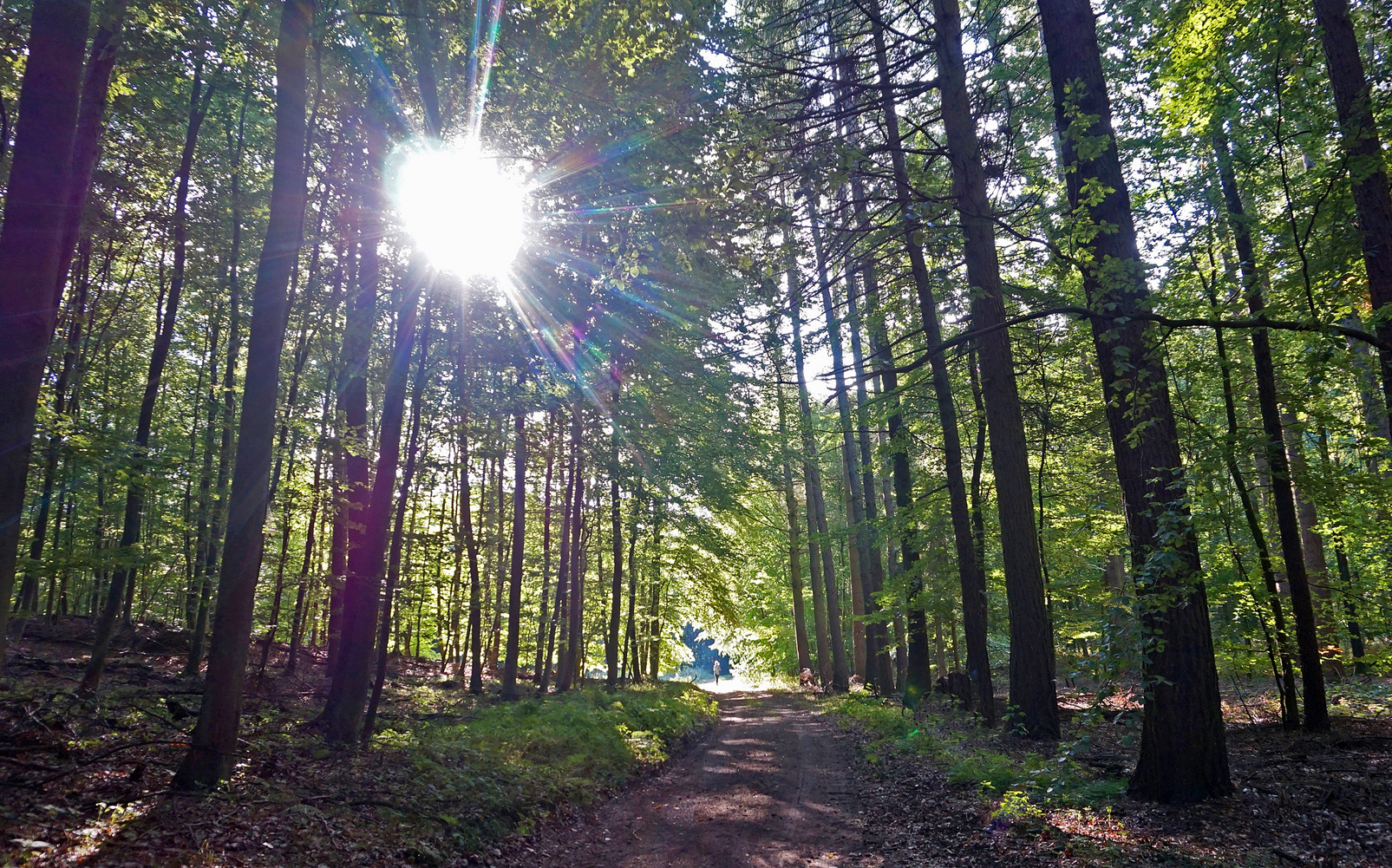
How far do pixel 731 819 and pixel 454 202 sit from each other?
10139 millimetres


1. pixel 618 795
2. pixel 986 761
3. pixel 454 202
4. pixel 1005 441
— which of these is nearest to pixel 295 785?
pixel 618 795

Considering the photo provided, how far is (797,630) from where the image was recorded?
3067cm

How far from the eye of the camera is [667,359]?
1719 cm

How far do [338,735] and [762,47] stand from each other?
1185 cm

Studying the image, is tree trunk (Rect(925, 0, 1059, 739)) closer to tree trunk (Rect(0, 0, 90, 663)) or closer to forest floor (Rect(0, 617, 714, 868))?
forest floor (Rect(0, 617, 714, 868))

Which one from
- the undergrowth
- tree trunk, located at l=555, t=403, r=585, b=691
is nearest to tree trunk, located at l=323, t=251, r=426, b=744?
tree trunk, located at l=555, t=403, r=585, b=691

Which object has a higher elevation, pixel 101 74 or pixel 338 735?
pixel 101 74

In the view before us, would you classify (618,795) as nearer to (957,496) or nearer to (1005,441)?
(1005,441)

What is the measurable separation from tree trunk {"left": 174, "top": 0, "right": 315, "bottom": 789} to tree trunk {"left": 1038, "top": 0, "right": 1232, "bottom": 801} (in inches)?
330

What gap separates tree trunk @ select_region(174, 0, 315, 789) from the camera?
679cm

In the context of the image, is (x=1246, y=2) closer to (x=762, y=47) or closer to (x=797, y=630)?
(x=762, y=47)

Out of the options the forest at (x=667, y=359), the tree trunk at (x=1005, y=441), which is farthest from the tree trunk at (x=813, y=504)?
the tree trunk at (x=1005, y=441)

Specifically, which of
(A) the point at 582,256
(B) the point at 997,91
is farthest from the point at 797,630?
(B) the point at 997,91

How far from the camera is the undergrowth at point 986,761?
7051 millimetres
